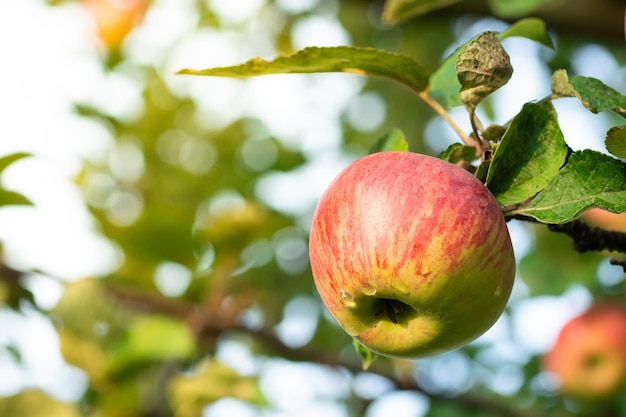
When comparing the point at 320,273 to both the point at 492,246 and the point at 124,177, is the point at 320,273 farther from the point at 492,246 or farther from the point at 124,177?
the point at 124,177

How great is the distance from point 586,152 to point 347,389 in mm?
1697

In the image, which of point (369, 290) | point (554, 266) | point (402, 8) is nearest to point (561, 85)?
point (369, 290)

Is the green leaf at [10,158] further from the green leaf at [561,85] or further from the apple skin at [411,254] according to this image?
the green leaf at [561,85]

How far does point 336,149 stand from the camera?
9.24ft

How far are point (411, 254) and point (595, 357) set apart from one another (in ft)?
5.56

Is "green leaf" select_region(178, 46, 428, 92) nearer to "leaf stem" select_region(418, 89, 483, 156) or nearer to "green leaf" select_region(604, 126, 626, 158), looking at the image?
"leaf stem" select_region(418, 89, 483, 156)

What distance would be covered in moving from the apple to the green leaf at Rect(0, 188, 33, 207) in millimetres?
1516

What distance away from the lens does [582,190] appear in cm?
69

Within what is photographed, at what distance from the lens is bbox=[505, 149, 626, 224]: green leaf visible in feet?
2.23

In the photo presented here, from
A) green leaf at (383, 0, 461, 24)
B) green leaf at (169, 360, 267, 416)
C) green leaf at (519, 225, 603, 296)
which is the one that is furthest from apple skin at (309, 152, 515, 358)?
green leaf at (519, 225, 603, 296)

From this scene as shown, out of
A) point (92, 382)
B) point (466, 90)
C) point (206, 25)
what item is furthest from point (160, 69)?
point (466, 90)

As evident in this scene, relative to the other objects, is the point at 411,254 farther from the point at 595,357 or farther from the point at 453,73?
the point at 595,357

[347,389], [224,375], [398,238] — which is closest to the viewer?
[398,238]

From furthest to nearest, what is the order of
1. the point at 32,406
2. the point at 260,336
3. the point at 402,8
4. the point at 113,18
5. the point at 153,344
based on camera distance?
the point at 113,18 → the point at 260,336 → the point at 153,344 → the point at 32,406 → the point at 402,8
